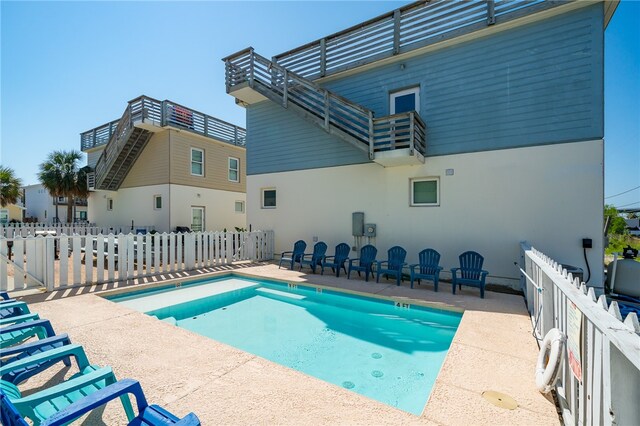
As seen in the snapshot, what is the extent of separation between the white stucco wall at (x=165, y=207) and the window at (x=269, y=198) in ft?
19.4

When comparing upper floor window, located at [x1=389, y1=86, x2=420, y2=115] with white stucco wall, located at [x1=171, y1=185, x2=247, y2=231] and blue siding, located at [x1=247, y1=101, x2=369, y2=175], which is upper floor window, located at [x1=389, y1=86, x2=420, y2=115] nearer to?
blue siding, located at [x1=247, y1=101, x2=369, y2=175]

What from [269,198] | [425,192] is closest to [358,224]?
[425,192]

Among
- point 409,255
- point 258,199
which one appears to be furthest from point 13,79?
point 409,255

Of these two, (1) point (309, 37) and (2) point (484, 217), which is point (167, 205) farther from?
(2) point (484, 217)

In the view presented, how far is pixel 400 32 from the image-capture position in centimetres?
859

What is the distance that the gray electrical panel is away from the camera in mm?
9180

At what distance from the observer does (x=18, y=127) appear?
31.1 ft

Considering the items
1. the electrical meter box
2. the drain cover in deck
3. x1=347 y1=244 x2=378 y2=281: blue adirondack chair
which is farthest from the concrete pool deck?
the electrical meter box

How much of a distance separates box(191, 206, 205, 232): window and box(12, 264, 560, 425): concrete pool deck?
11.0 meters

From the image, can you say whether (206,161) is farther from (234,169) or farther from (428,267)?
(428,267)

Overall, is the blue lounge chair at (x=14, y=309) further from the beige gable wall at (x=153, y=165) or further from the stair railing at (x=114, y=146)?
the stair railing at (x=114, y=146)

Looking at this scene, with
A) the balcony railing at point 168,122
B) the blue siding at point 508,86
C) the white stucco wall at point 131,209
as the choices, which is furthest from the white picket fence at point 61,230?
the blue siding at point 508,86

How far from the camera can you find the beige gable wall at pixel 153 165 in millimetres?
14773

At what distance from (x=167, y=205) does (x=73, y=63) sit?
23.6ft
